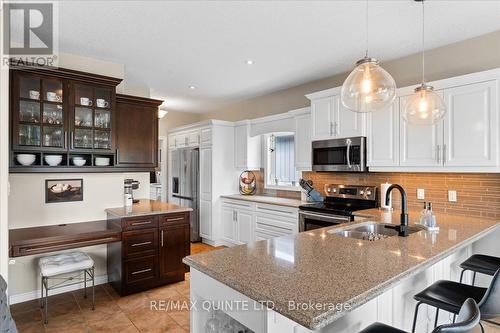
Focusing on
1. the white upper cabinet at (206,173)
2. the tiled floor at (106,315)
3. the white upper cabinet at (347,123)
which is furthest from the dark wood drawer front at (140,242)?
the white upper cabinet at (347,123)

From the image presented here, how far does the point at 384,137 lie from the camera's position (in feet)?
10.6

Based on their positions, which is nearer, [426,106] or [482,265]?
[482,265]

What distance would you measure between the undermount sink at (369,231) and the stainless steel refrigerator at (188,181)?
3.59m

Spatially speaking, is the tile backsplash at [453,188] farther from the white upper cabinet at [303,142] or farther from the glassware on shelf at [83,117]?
the glassware on shelf at [83,117]

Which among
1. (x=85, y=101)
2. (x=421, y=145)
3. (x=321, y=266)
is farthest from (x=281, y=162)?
(x=321, y=266)

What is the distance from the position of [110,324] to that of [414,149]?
343 cm

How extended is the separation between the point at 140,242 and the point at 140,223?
0.21 m

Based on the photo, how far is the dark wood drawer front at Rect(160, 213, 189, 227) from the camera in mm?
3385

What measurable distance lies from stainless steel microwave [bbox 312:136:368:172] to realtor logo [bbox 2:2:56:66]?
3153 mm

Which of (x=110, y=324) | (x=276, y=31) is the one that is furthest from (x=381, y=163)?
(x=110, y=324)

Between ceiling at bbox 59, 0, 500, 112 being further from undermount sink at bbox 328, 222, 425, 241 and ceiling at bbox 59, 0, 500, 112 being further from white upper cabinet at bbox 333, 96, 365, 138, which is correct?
undermount sink at bbox 328, 222, 425, 241

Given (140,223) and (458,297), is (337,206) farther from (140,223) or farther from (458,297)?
(140,223)

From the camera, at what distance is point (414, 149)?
119 inches

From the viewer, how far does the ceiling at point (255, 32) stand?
241cm
